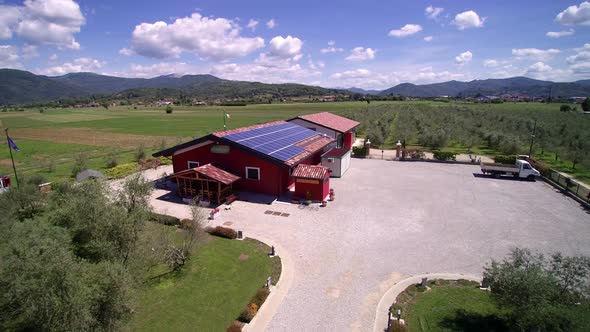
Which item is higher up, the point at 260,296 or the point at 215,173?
the point at 215,173

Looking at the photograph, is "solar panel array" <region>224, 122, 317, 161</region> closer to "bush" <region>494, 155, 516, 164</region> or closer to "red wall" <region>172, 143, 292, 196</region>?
"red wall" <region>172, 143, 292, 196</region>

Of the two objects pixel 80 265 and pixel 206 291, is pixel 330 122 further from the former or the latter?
pixel 80 265

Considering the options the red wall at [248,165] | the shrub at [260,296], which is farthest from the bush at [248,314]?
the red wall at [248,165]

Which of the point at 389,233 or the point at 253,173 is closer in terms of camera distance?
the point at 389,233

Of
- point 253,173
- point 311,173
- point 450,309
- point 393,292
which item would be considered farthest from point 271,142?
point 450,309

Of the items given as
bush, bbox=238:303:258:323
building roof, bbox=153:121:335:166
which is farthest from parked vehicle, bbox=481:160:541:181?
bush, bbox=238:303:258:323

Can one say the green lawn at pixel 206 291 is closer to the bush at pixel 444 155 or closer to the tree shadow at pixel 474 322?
the tree shadow at pixel 474 322
